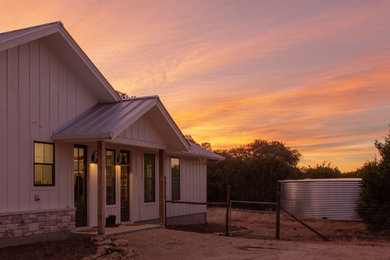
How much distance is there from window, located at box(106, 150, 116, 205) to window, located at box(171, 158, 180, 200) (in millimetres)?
4751

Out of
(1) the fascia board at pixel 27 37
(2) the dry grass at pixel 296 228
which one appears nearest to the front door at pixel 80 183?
(1) the fascia board at pixel 27 37

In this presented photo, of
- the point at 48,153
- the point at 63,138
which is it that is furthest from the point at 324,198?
the point at 48,153

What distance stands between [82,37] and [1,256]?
35.3 feet

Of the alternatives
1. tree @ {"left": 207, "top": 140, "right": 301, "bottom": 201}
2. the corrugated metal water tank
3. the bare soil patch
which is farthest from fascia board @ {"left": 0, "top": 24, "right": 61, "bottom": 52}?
tree @ {"left": 207, "top": 140, "right": 301, "bottom": 201}

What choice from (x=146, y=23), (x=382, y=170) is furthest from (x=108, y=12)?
(x=382, y=170)

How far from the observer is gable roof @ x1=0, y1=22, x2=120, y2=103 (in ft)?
38.6

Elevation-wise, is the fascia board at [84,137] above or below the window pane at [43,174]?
above

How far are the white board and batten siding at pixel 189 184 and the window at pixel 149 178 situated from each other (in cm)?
153

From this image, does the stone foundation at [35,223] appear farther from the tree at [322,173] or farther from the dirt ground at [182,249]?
the tree at [322,173]

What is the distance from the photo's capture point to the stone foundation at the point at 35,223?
37.2ft

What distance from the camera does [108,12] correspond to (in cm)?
1609

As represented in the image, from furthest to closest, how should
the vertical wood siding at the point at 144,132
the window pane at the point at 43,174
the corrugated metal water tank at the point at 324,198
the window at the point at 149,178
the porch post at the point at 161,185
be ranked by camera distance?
the corrugated metal water tank at the point at 324,198 → the window at the point at 149,178 → the porch post at the point at 161,185 → the vertical wood siding at the point at 144,132 → the window pane at the point at 43,174

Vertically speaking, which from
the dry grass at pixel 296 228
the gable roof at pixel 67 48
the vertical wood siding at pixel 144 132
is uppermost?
the gable roof at pixel 67 48

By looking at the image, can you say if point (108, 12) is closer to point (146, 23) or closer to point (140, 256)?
point (146, 23)
